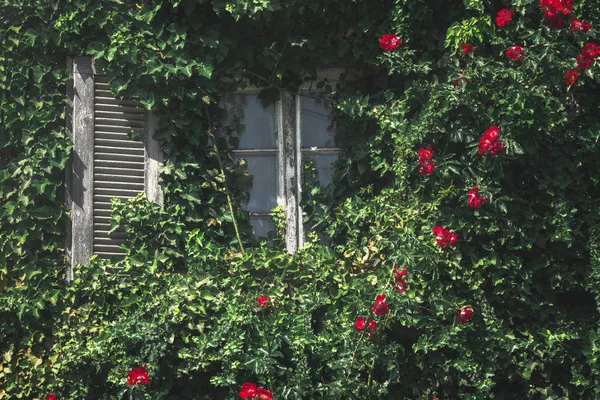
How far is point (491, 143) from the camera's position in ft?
20.6

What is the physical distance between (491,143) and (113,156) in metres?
2.48

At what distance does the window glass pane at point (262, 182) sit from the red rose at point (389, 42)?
109 cm

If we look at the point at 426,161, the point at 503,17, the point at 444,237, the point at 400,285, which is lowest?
the point at 400,285

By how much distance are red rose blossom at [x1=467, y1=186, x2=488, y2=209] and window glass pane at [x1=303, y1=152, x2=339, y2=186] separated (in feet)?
3.88

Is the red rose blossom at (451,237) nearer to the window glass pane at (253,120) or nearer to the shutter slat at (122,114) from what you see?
the window glass pane at (253,120)

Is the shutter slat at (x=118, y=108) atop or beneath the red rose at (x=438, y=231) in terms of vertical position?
atop

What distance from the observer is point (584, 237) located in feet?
21.6

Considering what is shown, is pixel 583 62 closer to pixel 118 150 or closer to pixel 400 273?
pixel 400 273

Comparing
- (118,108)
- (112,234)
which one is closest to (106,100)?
(118,108)

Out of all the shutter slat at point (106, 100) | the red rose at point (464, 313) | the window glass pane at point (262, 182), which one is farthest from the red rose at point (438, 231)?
the shutter slat at point (106, 100)

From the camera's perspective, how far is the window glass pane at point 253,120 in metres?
7.24

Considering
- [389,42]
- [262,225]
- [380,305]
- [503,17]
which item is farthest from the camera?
[262,225]

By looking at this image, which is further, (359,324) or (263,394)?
(359,324)

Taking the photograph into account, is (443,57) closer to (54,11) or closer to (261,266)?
(261,266)
